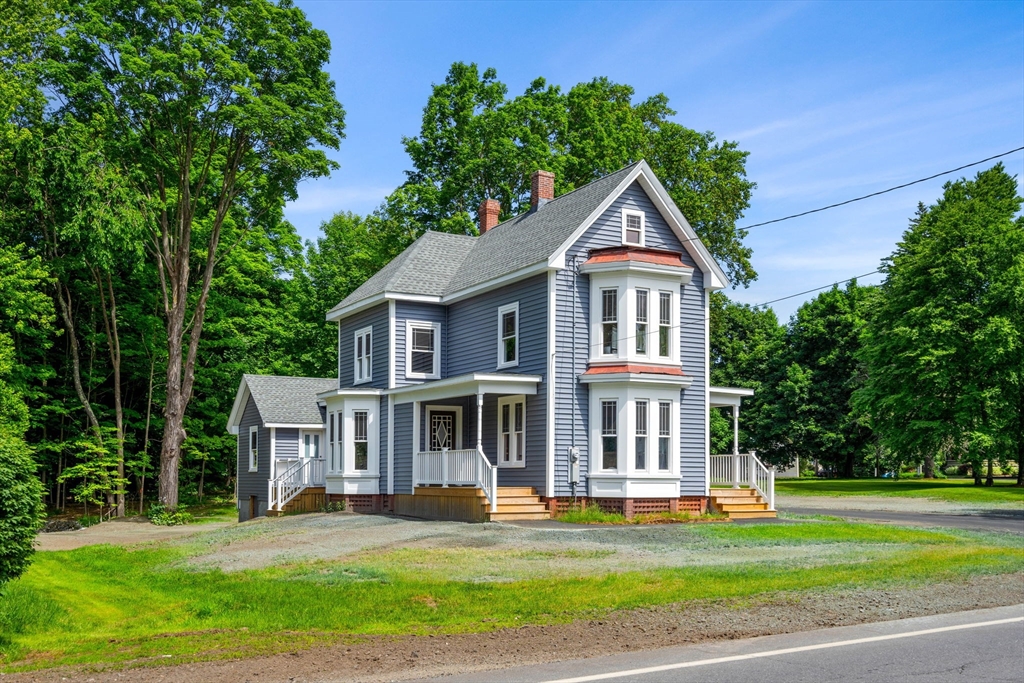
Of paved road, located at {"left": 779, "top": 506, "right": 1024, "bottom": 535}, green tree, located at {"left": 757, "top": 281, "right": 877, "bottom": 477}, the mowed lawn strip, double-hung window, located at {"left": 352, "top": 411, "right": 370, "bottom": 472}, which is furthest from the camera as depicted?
green tree, located at {"left": 757, "top": 281, "right": 877, "bottom": 477}

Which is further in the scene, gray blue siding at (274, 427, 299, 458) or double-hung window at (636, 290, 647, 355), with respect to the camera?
gray blue siding at (274, 427, 299, 458)

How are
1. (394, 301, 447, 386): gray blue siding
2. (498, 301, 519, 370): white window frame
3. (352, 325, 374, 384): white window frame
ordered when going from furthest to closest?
(352, 325, 374, 384): white window frame
(394, 301, 447, 386): gray blue siding
(498, 301, 519, 370): white window frame

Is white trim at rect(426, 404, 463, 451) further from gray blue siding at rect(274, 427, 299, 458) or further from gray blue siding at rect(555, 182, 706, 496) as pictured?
gray blue siding at rect(274, 427, 299, 458)

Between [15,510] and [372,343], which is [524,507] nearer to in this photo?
[372,343]

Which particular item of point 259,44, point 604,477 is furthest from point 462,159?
point 604,477

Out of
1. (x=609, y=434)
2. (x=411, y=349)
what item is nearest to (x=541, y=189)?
(x=411, y=349)

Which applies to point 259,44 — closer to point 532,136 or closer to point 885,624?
point 532,136

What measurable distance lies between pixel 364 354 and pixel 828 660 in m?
25.5

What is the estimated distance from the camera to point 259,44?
1478 inches

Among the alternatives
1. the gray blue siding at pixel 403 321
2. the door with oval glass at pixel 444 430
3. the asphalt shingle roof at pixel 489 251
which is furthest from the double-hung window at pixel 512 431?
the gray blue siding at pixel 403 321

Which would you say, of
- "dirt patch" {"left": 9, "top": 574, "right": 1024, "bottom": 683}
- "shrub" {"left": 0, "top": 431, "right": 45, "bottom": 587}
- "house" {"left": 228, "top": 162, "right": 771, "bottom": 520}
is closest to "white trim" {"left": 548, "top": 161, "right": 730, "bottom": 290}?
"house" {"left": 228, "top": 162, "right": 771, "bottom": 520}

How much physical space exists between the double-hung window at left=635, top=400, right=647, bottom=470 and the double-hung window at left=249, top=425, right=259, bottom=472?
20.5 m

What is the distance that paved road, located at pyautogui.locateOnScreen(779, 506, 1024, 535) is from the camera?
25.7 metres

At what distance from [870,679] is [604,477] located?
57.5ft
